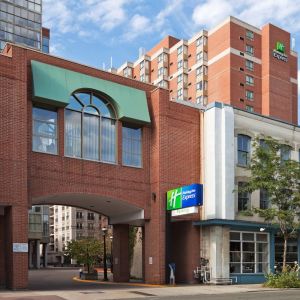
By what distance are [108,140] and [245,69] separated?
207 feet

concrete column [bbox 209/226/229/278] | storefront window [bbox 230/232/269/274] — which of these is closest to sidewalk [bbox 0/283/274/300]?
concrete column [bbox 209/226/229/278]

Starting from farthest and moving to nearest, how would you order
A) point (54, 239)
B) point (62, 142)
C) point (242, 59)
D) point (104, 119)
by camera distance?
point (54, 239) → point (242, 59) → point (104, 119) → point (62, 142)

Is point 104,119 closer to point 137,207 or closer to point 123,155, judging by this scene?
point 123,155

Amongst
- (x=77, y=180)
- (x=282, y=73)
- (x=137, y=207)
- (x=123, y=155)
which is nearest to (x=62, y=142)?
(x=77, y=180)

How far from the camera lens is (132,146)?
99.9 ft

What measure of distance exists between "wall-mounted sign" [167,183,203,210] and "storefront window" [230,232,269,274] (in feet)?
15.0

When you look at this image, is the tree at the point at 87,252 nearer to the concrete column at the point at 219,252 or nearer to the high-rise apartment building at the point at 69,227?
the concrete column at the point at 219,252

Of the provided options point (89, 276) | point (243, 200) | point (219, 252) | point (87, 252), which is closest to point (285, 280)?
point (219, 252)

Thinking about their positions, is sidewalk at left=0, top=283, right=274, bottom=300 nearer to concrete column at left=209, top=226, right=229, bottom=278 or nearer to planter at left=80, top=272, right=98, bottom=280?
concrete column at left=209, top=226, right=229, bottom=278

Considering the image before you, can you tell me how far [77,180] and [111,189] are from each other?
2167mm

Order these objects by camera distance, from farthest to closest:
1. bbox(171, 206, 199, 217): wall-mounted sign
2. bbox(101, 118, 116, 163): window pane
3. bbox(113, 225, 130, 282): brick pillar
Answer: bbox(113, 225, 130, 282): brick pillar → bbox(101, 118, 116, 163): window pane → bbox(171, 206, 199, 217): wall-mounted sign

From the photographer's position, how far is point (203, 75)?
9281 cm

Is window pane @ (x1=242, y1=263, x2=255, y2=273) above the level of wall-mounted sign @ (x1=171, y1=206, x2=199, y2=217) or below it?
below

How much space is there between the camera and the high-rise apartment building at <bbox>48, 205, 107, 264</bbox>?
13250cm
